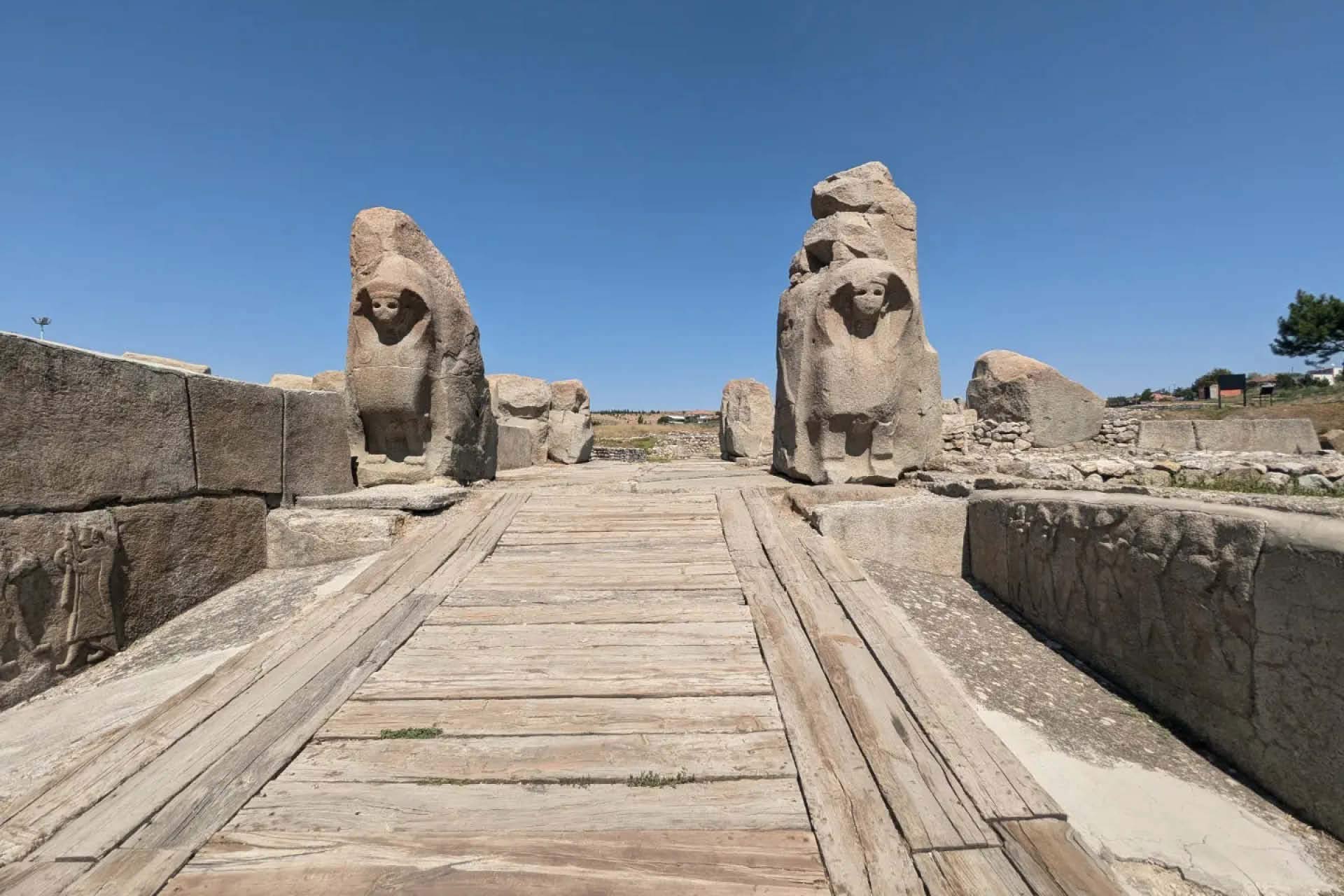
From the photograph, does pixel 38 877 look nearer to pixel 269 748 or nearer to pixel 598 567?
pixel 269 748

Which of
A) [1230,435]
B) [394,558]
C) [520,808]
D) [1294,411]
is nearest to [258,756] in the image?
[520,808]

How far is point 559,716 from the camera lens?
2348 millimetres

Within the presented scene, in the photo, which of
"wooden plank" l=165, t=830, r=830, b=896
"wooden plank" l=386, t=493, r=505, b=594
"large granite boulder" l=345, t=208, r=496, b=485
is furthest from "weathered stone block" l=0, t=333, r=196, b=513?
"wooden plank" l=165, t=830, r=830, b=896

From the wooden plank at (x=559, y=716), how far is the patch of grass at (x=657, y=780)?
0.23 metres

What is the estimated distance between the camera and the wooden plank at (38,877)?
1593mm

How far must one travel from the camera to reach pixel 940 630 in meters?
3.33

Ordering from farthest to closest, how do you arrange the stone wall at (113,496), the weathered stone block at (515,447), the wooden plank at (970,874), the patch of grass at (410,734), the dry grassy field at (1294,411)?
the dry grassy field at (1294,411), the weathered stone block at (515,447), the stone wall at (113,496), the patch of grass at (410,734), the wooden plank at (970,874)

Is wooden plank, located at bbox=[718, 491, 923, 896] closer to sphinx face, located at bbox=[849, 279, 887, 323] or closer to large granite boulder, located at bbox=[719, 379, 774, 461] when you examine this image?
sphinx face, located at bbox=[849, 279, 887, 323]

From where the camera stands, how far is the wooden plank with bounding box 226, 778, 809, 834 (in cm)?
181

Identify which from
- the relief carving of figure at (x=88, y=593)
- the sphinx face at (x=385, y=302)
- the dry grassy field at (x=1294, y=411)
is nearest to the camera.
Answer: the relief carving of figure at (x=88, y=593)

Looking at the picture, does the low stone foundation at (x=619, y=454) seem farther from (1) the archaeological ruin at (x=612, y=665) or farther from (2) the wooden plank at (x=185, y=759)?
(2) the wooden plank at (x=185, y=759)

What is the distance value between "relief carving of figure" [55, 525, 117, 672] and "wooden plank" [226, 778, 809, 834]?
1747 millimetres

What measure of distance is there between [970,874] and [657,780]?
88cm

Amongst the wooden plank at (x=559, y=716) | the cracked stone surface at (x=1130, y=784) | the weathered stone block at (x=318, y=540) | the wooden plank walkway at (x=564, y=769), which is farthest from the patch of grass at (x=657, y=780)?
the weathered stone block at (x=318, y=540)
